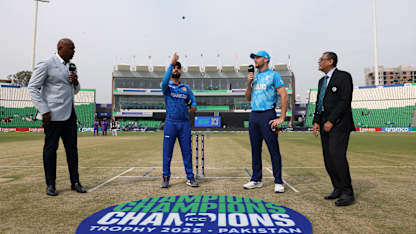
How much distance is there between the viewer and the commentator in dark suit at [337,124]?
335cm

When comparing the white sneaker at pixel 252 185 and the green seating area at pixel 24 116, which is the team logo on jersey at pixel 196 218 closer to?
the white sneaker at pixel 252 185

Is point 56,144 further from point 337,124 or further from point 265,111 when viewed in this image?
point 337,124

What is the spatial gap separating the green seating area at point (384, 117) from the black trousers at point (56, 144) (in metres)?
52.5

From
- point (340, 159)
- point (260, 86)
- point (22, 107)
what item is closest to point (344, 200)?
point (340, 159)

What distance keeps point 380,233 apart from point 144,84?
64.9m

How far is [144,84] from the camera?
2515 inches

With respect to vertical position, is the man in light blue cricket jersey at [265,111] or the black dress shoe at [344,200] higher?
the man in light blue cricket jersey at [265,111]

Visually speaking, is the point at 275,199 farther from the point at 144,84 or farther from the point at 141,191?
the point at 144,84

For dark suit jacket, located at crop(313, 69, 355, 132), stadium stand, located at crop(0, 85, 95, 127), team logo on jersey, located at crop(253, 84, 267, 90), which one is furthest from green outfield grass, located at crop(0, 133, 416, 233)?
stadium stand, located at crop(0, 85, 95, 127)

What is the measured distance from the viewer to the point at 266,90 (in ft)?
13.5

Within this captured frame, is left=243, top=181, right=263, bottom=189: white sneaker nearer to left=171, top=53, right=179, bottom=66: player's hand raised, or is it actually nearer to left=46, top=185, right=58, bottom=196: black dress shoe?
left=171, top=53, right=179, bottom=66: player's hand raised

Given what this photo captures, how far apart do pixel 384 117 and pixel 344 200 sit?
190 feet

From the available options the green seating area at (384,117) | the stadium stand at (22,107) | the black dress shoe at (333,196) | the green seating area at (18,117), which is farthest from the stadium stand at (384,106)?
the green seating area at (18,117)

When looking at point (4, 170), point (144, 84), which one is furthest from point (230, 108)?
point (4, 170)
